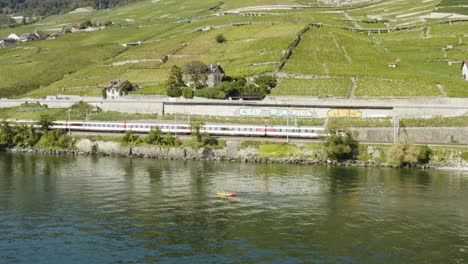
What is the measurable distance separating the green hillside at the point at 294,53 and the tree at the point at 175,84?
6012 mm

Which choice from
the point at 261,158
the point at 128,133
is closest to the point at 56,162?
the point at 128,133

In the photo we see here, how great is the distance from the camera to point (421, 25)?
155 metres

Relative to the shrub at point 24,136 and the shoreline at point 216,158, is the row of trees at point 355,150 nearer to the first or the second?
the shoreline at point 216,158

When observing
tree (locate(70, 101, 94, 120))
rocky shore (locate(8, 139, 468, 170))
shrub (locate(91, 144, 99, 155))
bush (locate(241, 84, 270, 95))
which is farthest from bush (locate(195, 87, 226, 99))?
shrub (locate(91, 144, 99, 155))

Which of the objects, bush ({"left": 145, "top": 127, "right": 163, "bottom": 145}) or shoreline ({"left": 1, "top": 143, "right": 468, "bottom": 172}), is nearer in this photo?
shoreline ({"left": 1, "top": 143, "right": 468, "bottom": 172})

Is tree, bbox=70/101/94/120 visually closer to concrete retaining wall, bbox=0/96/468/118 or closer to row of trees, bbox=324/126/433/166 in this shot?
concrete retaining wall, bbox=0/96/468/118

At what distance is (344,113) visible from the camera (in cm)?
10150

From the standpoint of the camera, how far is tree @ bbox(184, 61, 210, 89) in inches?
4719

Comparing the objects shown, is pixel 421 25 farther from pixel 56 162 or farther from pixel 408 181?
pixel 56 162

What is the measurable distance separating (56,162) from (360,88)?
185 feet

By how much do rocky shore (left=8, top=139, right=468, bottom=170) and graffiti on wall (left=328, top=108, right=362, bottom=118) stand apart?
16.6 meters

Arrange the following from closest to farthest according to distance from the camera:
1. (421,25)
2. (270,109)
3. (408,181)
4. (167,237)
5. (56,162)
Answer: (167,237)
(408,181)
(56,162)
(270,109)
(421,25)

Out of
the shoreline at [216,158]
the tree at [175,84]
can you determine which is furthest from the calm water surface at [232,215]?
the tree at [175,84]

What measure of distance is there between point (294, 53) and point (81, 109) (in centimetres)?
4883
